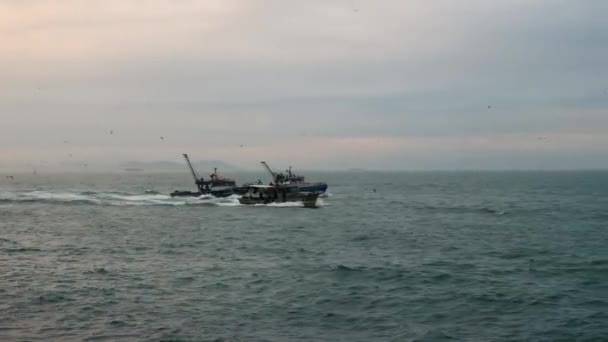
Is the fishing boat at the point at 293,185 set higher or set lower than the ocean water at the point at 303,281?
higher

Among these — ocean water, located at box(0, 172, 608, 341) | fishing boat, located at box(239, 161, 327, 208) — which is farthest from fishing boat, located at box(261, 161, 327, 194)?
ocean water, located at box(0, 172, 608, 341)

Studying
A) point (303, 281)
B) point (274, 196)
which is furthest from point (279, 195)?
point (303, 281)

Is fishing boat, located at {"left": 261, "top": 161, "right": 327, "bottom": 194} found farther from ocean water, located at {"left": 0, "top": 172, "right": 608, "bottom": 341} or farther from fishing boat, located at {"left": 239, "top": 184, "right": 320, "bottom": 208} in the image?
ocean water, located at {"left": 0, "top": 172, "right": 608, "bottom": 341}

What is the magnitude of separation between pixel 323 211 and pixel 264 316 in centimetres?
5565

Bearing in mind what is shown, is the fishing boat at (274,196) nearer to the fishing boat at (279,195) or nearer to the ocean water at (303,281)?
the fishing boat at (279,195)

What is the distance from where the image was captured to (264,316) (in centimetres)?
2523

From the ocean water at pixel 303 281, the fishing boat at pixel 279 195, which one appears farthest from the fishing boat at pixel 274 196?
the ocean water at pixel 303 281

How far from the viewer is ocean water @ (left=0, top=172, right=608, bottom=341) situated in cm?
2347

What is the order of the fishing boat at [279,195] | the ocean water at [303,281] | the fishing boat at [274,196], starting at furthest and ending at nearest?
the fishing boat at [274,196] < the fishing boat at [279,195] < the ocean water at [303,281]

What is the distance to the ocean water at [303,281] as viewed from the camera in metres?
23.5

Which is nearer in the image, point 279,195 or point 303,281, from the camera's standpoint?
point 303,281

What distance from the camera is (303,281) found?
107ft

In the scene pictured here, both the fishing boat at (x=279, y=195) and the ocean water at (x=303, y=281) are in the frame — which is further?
the fishing boat at (x=279, y=195)

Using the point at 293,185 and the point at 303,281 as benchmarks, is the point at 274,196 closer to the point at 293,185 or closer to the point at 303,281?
the point at 293,185
